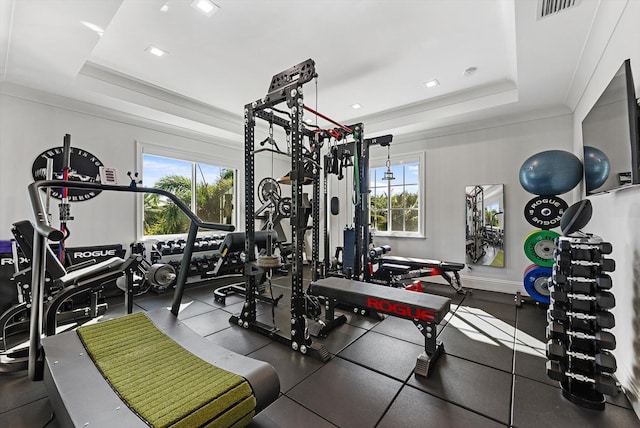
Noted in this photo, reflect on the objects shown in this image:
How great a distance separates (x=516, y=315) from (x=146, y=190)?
4.66 m

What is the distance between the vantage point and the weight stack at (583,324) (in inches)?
71.0

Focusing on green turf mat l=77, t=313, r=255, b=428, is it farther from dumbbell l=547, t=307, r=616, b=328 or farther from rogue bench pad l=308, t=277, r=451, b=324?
dumbbell l=547, t=307, r=616, b=328

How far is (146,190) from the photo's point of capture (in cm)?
249

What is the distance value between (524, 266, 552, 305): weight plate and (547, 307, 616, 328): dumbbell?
1935 mm

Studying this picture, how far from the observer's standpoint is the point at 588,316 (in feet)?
6.12

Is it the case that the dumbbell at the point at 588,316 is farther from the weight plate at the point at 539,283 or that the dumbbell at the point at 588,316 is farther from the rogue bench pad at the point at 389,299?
the weight plate at the point at 539,283

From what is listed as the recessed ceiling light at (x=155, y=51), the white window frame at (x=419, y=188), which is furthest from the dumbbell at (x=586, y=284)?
the recessed ceiling light at (x=155, y=51)

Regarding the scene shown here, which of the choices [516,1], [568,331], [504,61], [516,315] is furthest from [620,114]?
[516,315]

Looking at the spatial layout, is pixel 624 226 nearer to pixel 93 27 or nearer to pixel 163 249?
pixel 93 27

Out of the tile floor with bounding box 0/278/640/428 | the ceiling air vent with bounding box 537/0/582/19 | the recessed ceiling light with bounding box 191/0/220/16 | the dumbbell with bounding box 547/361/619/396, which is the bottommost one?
the tile floor with bounding box 0/278/640/428

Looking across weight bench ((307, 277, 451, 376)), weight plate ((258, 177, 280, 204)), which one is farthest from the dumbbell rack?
weight bench ((307, 277, 451, 376))

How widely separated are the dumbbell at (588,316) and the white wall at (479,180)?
3039 mm

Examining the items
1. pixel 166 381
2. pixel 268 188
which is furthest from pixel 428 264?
pixel 166 381

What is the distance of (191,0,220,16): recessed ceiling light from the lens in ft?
8.04
